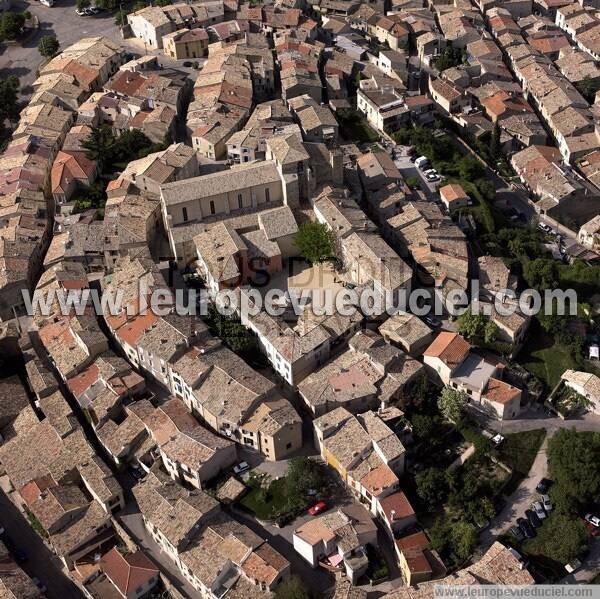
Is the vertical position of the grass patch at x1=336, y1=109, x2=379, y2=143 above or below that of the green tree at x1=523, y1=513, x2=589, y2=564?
above

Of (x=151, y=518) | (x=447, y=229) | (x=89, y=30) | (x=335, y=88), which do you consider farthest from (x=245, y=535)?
(x=89, y=30)

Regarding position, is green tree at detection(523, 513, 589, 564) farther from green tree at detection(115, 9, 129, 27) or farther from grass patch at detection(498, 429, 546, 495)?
green tree at detection(115, 9, 129, 27)

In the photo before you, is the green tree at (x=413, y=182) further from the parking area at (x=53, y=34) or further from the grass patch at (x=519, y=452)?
the parking area at (x=53, y=34)

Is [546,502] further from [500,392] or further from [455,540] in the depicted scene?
[500,392]

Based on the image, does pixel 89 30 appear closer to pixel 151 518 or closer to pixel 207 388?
pixel 207 388

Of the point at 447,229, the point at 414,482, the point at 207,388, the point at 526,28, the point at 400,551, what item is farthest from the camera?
the point at 526,28

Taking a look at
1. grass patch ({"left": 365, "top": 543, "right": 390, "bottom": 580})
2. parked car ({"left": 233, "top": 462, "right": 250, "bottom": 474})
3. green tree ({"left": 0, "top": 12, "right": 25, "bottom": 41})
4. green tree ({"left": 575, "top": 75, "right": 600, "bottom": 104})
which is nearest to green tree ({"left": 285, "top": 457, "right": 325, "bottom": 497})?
parked car ({"left": 233, "top": 462, "right": 250, "bottom": 474})
